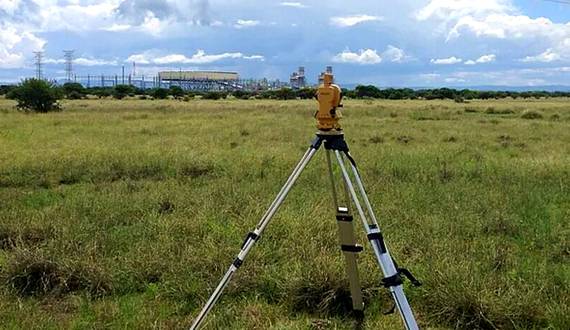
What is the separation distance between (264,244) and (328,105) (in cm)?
258

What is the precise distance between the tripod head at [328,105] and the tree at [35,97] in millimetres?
36901

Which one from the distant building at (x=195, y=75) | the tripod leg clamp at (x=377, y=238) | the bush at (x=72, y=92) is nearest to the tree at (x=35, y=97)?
the bush at (x=72, y=92)

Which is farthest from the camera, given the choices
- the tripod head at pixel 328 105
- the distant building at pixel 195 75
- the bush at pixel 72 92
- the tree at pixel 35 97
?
the distant building at pixel 195 75

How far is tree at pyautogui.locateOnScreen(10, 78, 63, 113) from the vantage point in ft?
122

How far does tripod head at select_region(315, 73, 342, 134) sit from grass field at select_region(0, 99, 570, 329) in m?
1.54

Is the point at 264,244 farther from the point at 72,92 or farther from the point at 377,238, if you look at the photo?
the point at 72,92

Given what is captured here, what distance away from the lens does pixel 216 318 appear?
428 cm

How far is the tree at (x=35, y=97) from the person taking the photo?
Answer: 1469 inches

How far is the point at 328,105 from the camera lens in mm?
3357

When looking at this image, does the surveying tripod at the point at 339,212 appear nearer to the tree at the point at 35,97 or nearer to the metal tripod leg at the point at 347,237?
the metal tripod leg at the point at 347,237

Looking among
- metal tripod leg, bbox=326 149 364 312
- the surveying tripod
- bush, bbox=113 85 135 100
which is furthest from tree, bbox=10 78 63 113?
the surveying tripod

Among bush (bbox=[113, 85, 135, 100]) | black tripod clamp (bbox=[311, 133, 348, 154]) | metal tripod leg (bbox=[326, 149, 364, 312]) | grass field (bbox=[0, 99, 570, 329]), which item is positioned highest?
bush (bbox=[113, 85, 135, 100])

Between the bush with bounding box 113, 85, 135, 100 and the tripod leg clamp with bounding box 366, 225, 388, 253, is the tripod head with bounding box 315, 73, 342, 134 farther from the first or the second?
the bush with bounding box 113, 85, 135, 100

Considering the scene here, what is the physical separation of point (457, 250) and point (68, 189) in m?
6.62
